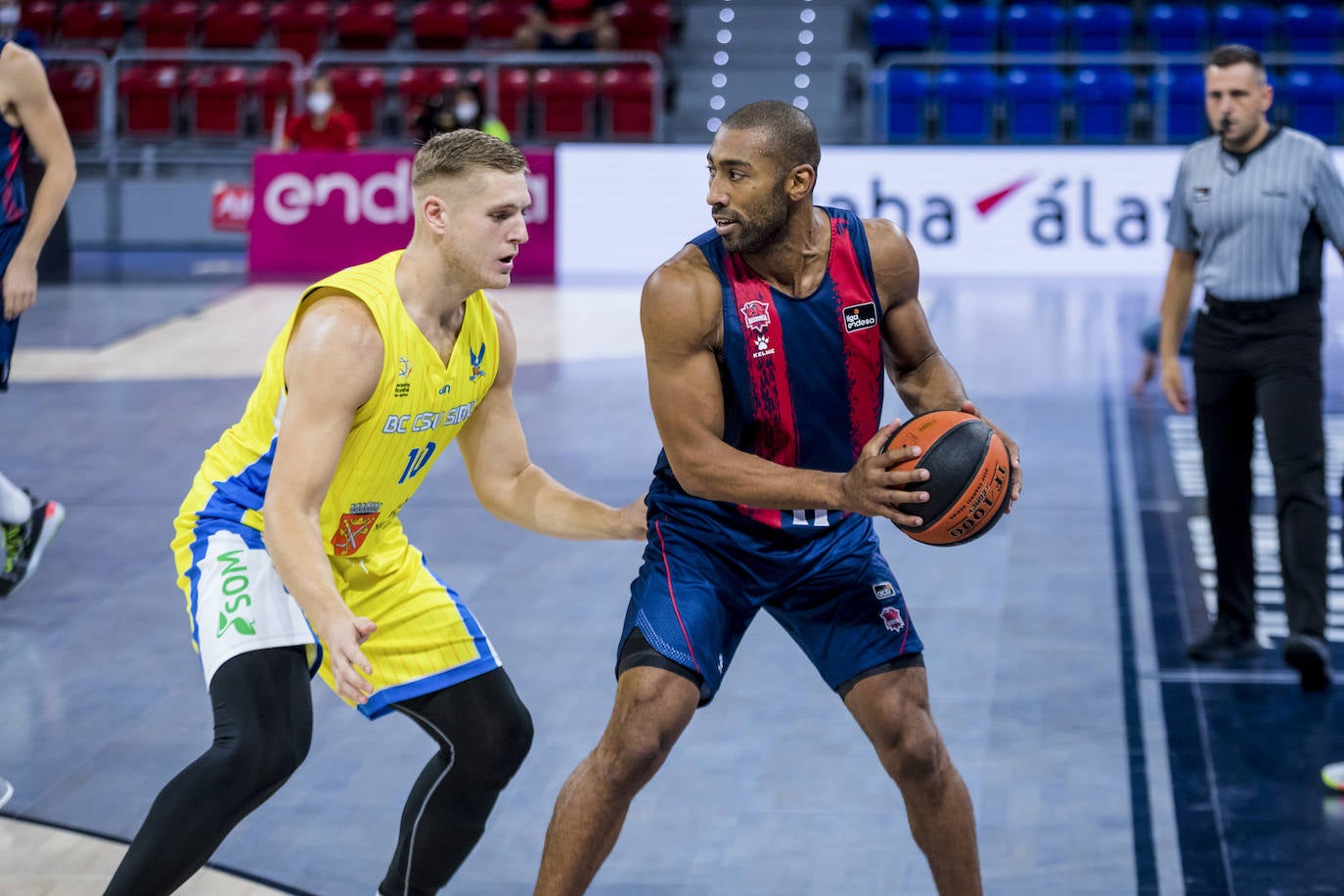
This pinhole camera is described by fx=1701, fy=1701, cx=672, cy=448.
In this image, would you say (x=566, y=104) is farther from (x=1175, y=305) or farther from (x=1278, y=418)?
(x=1278, y=418)

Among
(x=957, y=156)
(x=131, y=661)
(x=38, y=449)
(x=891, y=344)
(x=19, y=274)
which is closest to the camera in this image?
(x=891, y=344)

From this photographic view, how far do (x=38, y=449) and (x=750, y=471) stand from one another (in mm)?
6285

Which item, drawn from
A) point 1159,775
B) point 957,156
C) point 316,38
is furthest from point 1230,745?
point 316,38

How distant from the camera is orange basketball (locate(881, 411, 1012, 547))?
3.35m

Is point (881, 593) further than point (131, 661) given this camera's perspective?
No

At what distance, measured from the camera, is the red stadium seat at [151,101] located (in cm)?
1745

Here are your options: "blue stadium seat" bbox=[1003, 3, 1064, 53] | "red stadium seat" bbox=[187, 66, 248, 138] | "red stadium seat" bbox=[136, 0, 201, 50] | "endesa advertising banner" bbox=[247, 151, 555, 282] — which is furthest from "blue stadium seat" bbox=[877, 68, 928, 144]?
"red stadium seat" bbox=[136, 0, 201, 50]

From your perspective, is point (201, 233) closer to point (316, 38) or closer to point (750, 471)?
point (316, 38)

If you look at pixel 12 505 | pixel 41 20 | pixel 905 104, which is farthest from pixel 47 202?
pixel 41 20

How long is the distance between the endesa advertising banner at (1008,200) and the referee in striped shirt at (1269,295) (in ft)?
30.9

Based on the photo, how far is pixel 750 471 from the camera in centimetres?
344

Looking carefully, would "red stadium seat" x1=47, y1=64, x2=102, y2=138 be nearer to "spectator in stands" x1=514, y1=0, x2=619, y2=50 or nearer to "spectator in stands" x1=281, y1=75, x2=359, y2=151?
"spectator in stands" x1=281, y1=75, x2=359, y2=151

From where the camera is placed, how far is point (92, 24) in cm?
1884

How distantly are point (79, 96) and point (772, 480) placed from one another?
15.6 m
